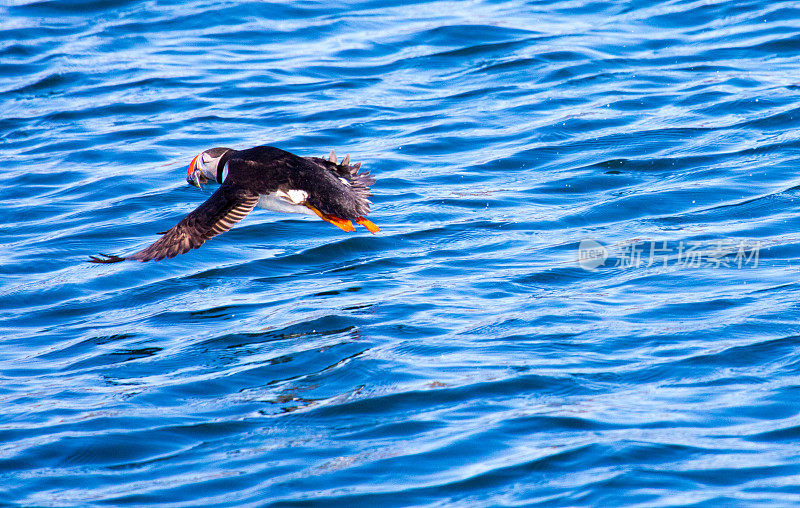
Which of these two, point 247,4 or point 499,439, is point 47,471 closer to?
point 499,439

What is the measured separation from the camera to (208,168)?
6.69 metres

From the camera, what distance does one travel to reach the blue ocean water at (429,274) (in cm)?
407

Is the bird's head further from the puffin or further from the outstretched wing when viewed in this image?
the outstretched wing

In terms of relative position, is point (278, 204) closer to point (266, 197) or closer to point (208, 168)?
point (266, 197)

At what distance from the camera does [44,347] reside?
5570 mm

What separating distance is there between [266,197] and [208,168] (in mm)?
856

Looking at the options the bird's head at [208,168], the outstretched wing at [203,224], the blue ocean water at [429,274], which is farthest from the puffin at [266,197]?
the blue ocean water at [429,274]

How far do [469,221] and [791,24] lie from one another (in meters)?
5.51

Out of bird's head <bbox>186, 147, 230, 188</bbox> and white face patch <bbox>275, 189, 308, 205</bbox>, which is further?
bird's head <bbox>186, 147, 230, 188</bbox>

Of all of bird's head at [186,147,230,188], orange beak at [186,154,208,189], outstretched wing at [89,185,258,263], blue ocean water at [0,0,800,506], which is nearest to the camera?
blue ocean water at [0,0,800,506]

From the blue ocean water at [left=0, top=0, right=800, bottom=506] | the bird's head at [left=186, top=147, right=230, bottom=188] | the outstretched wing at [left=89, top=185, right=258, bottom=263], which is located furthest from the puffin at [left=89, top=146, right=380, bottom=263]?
the blue ocean water at [left=0, top=0, right=800, bottom=506]

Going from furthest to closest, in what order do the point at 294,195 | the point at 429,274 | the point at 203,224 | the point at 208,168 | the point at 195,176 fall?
1. the point at 195,176
2. the point at 208,168
3. the point at 429,274
4. the point at 294,195
5. the point at 203,224

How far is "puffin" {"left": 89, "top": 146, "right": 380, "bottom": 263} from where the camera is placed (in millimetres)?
Answer: 5621

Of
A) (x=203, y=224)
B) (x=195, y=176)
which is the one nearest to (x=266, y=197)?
(x=203, y=224)
